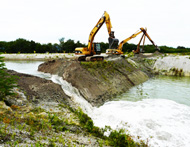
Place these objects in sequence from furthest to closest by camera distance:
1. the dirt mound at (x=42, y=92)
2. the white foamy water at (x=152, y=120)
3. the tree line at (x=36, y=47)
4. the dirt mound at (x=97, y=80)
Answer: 1. the tree line at (x=36, y=47)
2. the dirt mound at (x=97, y=80)
3. the dirt mound at (x=42, y=92)
4. the white foamy water at (x=152, y=120)

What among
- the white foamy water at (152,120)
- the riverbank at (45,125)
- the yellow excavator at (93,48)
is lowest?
the white foamy water at (152,120)

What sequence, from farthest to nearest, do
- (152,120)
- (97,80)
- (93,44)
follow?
1. (93,44)
2. (97,80)
3. (152,120)

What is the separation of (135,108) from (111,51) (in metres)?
18.1

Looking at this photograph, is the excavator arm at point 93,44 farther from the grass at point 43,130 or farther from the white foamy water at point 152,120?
the grass at point 43,130

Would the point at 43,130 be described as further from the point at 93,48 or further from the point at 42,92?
the point at 93,48

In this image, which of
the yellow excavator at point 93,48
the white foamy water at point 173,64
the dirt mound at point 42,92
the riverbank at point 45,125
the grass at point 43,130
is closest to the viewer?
the grass at point 43,130

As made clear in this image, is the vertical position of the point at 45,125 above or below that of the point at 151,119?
above

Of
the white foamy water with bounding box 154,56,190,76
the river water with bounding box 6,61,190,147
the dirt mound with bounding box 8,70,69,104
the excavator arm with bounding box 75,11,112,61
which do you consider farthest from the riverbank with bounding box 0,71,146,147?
the white foamy water with bounding box 154,56,190,76

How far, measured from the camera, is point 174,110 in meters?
10.9

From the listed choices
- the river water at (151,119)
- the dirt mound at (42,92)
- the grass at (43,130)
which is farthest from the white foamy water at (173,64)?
the grass at (43,130)

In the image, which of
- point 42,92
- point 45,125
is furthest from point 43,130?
point 42,92

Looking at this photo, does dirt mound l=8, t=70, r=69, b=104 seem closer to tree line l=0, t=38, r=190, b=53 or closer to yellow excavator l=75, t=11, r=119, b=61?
yellow excavator l=75, t=11, r=119, b=61

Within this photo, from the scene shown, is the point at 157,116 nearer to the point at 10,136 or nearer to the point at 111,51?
the point at 10,136

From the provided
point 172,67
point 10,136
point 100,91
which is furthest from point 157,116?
point 172,67
